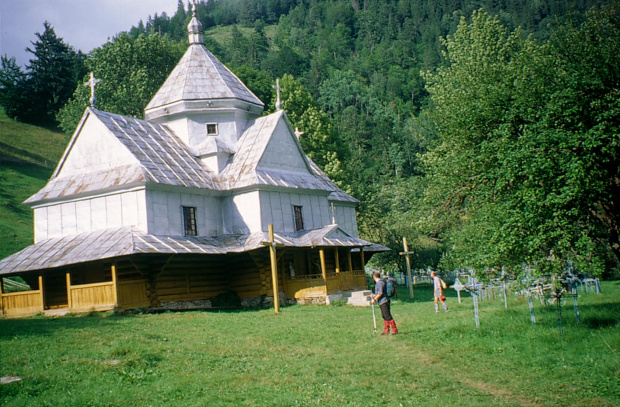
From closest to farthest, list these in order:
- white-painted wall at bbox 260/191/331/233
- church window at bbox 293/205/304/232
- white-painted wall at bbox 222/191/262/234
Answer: white-painted wall at bbox 222/191/262/234, white-painted wall at bbox 260/191/331/233, church window at bbox 293/205/304/232

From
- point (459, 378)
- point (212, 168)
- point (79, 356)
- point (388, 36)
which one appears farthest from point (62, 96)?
point (388, 36)

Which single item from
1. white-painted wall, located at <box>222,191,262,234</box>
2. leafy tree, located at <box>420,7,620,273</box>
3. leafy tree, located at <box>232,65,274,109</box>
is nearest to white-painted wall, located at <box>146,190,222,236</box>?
white-painted wall, located at <box>222,191,262,234</box>

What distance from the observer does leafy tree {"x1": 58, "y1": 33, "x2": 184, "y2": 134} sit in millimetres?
49781

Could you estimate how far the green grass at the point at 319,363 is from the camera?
1027 cm

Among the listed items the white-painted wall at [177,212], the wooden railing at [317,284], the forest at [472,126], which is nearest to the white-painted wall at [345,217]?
the forest at [472,126]

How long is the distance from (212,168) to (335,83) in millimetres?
105999

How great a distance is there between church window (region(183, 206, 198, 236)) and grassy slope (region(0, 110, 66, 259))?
14.5m

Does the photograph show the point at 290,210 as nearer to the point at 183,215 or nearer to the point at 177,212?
the point at 183,215

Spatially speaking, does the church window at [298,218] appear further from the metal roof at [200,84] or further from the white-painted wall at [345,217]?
the white-painted wall at [345,217]

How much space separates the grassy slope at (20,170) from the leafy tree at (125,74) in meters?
4.92

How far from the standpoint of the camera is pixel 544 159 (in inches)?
547

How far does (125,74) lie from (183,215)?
29251mm

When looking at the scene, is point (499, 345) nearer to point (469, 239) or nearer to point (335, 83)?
point (469, 239)

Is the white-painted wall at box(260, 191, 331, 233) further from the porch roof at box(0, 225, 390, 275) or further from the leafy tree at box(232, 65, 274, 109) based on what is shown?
the leafy tree at box(232, 65, 274, 109)
